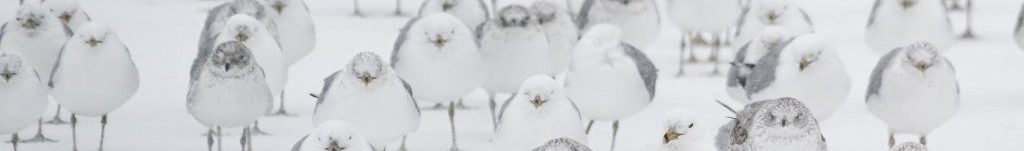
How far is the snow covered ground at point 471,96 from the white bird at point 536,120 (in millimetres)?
802

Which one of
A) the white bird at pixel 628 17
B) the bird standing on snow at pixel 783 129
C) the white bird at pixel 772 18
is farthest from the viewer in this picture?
the white bird at pixel 628 17

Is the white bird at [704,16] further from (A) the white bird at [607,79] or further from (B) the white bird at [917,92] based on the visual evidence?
(B) the white bird at [917,92]

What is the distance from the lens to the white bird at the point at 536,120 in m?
10.1

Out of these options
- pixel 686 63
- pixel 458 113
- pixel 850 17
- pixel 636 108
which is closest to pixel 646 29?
pixel 686 63

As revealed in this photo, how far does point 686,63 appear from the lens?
16.3 meters

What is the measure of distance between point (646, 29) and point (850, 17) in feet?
15.5

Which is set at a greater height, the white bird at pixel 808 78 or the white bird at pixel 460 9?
the white bird at pixel 460 9

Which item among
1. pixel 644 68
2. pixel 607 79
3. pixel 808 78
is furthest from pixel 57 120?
pixel 808 78

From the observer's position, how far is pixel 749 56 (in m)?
13.1

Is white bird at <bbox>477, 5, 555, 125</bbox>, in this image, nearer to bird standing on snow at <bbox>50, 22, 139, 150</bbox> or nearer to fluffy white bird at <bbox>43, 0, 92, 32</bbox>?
bird standing on snow at <bbox>50, 22, 139, 150</bbox>

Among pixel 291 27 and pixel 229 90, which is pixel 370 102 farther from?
pixel 291 27

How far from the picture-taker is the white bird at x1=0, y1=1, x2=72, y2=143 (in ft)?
42.4

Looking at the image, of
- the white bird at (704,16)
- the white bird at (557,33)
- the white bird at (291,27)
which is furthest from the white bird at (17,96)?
the white bird at (704,16)

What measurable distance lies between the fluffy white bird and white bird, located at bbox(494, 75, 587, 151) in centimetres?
479
